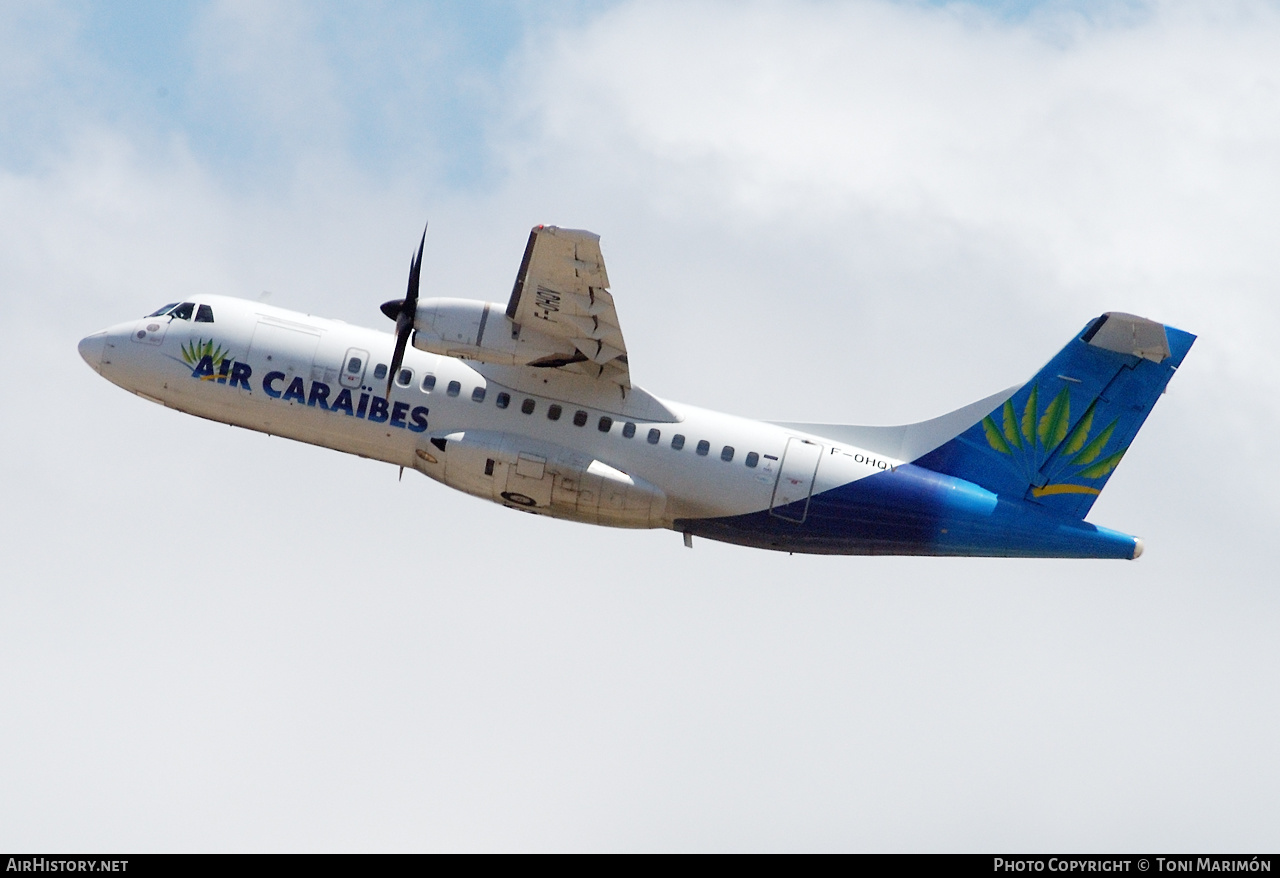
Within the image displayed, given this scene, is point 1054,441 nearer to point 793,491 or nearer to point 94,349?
point 793,491

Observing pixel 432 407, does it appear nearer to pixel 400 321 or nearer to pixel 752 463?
pixel 400 321

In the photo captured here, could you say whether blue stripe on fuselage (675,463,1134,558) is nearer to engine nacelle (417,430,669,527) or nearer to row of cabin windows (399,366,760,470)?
row of cabin windows (399,366,760,470)

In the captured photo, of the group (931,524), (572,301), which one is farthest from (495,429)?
(931,524)

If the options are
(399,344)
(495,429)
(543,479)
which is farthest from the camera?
(495,429)

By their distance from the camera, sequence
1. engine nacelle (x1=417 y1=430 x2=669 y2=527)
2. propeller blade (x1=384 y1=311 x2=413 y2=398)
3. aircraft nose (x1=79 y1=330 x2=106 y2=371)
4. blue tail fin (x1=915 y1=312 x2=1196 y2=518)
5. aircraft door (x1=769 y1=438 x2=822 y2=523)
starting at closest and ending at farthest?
propeller blade (x1=384 y1=311 x2=413 y2=398) → engine nacelle (x1=417 y1=430 x2=669 y2=527) → blue tail fin (x1=915 y1=312 x2=1196 y2=518) → aircraft door (x1=769 y1=438 x2=822 y2=523) → aircraft nose (x1=79 y1=330 x2=106 y2=371)

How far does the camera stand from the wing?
26031 millimetres

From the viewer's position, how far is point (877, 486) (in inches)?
1129

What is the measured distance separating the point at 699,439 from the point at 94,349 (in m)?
11.9

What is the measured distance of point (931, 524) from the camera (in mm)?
28609

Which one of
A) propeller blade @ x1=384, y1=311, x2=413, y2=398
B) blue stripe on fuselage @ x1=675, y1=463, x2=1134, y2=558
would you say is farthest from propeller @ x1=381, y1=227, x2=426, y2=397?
blue stripe on fuselage @ x1=675, y1=463, x2=1134, y2=558

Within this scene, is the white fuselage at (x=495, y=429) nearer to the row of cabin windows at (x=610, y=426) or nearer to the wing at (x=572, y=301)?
the row of cabin windows at (x=610, y=426)

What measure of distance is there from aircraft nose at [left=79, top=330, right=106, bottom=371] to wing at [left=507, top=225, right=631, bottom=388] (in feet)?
28.7

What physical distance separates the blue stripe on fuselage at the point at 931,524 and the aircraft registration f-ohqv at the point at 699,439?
3 cm
